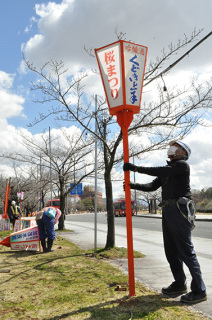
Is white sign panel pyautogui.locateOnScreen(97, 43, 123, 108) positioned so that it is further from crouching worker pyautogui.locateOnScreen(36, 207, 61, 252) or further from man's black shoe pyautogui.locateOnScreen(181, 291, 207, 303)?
crouching worker pyautogui.locateOnScreen(36, 207, 61, 252)

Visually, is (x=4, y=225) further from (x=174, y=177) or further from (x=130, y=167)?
(x=174, y=177)

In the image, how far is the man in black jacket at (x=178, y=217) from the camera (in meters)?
3.46

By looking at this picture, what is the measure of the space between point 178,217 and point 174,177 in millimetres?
501

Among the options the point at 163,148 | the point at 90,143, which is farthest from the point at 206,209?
the point at 163,148

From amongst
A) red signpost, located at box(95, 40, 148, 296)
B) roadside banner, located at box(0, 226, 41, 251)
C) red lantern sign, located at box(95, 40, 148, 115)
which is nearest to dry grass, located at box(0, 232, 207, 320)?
roadside banner, located at box(0, 226, 41, 251)

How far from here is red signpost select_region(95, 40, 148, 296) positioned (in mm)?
4016

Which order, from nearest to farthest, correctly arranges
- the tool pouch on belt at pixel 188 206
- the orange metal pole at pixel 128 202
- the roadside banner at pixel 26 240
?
the tool pouch on belt at pixel 188 206
the orange metal pole at pixel 128 202
the roadside banner at pixel 26 240

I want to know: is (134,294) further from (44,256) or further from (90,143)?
(90,143)

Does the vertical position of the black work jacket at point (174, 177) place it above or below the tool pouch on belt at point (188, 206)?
above

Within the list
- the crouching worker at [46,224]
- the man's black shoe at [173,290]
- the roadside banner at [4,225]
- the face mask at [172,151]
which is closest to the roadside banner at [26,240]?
the crouching worker at [46,224]

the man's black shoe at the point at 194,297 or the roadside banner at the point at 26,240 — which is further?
the roadside banner at the point at 26,240

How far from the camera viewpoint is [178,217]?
3.58 metres

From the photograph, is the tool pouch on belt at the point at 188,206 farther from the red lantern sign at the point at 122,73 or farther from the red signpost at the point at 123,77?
the red lantern sign at the point at 122,73

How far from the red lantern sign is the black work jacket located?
979mm
